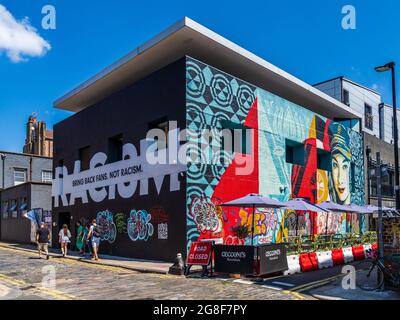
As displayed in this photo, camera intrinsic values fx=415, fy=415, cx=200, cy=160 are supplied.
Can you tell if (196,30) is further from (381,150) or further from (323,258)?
(381,150)

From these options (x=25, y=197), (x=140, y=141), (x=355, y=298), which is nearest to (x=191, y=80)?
(x=140, y=141)

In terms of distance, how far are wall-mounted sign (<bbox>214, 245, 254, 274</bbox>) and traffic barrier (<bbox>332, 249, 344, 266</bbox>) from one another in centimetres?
554

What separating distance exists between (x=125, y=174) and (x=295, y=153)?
36.1ft

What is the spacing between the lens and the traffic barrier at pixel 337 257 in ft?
54.8

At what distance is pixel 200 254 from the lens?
13.7 meters

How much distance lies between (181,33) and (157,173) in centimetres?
633

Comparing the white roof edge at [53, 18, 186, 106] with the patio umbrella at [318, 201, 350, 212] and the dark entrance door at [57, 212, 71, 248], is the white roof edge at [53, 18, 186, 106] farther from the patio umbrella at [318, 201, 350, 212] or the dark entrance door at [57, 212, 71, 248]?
the patio umbrella at [318, 201, 350, 212]

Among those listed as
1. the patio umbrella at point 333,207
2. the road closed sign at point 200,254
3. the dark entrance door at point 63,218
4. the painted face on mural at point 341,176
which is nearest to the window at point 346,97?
the painted face on mural at point 341,176

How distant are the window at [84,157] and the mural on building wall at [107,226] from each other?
3.65 meters

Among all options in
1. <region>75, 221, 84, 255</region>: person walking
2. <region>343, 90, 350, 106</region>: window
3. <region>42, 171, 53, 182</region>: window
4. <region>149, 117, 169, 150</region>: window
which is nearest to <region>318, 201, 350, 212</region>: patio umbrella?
<region>149, 117, 169, 150</region>: window

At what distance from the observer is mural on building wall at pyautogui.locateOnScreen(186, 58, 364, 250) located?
18.2m

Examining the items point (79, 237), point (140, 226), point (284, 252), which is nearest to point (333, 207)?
point (284, 252)

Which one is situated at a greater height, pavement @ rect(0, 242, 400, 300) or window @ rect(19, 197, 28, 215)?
window @ rect(19, 197, 28, 215)

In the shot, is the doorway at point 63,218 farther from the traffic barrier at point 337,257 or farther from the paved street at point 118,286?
the traffic barrier at point 337,257
